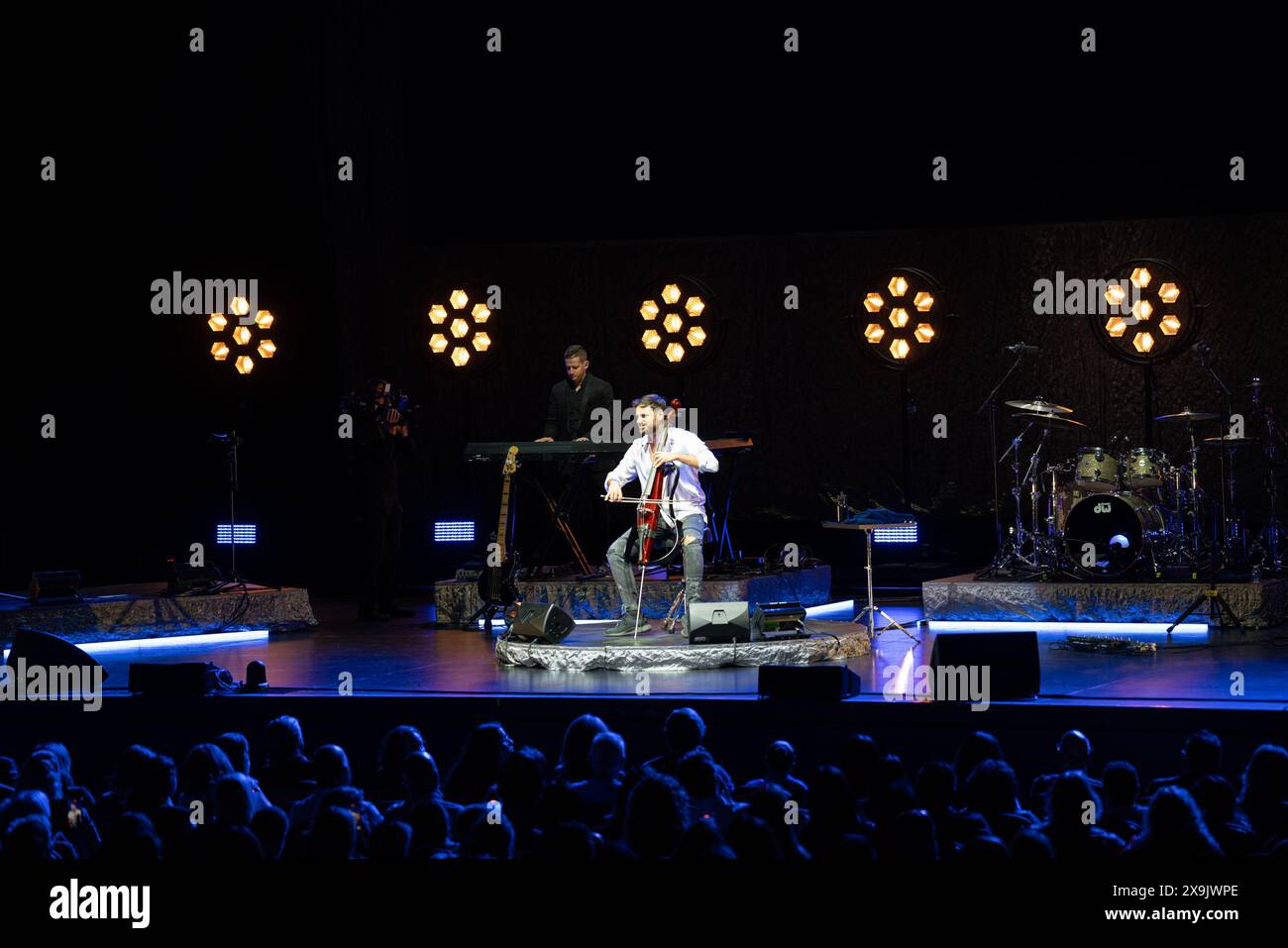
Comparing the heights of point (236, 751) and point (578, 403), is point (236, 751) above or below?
below

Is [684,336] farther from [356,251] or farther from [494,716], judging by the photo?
[494,716]

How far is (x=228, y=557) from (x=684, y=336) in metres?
4.40

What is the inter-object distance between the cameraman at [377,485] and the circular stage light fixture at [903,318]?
4183 millimetres

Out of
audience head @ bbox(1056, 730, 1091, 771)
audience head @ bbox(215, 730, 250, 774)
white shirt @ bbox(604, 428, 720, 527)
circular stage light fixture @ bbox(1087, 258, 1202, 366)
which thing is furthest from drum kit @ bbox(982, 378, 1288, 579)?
audience head @ bbox(215, 730, 250, 774)

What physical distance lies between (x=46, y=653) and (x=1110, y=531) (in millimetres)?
7654

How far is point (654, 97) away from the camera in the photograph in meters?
12.2

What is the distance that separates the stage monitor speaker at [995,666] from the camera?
5836 mm

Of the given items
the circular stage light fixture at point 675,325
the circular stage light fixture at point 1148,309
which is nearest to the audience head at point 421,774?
the circular stage light fixture at point 675,325

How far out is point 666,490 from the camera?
7.89 metres

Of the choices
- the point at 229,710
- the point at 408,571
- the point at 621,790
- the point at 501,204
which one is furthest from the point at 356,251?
the point at 621,790

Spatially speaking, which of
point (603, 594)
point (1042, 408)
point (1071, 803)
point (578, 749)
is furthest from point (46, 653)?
point (1042, 408)

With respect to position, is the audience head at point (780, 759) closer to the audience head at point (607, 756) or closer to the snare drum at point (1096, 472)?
the audience head at point (607, 756)

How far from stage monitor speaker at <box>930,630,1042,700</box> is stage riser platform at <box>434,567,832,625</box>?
3062 mm

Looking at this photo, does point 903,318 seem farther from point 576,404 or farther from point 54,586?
point 54,586
